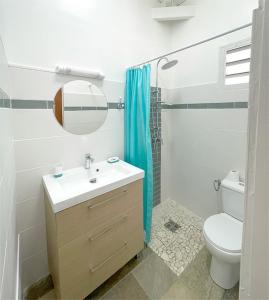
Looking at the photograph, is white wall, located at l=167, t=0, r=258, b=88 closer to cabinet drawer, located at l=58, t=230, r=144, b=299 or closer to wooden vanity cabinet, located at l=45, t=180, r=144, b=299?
wooden vanity cabinet, located at l=45, t=180, r=144, b=299

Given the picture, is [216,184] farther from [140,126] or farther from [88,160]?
[88,160]

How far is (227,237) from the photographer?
4.37 ft

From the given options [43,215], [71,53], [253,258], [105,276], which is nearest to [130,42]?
[71,53]

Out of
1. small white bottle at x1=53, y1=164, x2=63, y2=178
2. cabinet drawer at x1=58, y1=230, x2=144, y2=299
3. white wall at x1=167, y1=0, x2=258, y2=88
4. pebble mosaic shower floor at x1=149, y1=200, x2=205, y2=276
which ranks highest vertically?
white wall at x1=167, y1=0, x2=258, y2=88

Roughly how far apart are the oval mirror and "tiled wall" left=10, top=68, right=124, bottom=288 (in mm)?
57

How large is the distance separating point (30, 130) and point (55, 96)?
0.34 metres

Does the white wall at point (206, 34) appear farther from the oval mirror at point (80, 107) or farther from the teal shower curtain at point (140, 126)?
the oval mirror at point (80, 107)

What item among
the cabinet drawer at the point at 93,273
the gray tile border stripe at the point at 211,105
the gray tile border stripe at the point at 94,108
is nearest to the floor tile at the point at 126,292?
the cabinet drawer at the point at 93,273

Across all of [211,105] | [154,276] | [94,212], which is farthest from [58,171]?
[211,105]

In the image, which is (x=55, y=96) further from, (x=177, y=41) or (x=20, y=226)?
(x=177, y=41)

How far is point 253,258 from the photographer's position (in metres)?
0.43

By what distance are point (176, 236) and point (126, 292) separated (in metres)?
0.79

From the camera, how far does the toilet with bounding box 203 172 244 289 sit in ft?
4.05


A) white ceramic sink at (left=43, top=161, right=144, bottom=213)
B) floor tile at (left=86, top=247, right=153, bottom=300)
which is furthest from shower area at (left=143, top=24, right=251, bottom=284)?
white ceramic sink at (left=43, top=161, right=144, bottom=213)
